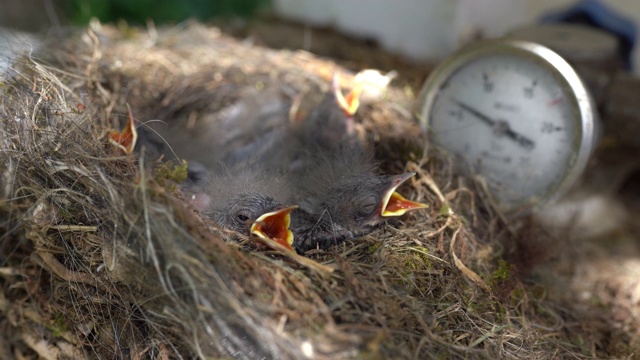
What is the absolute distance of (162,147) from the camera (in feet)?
4.61

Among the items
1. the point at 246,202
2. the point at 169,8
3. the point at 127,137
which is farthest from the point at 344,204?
the point at 169,8

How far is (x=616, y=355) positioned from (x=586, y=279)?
434 millimetres

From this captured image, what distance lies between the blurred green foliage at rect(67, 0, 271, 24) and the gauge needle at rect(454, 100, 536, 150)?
1.69 m

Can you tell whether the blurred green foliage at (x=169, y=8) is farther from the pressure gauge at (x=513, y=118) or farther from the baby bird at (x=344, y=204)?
the baby bird at (x=344, y=204)

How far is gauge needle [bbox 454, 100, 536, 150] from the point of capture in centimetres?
143

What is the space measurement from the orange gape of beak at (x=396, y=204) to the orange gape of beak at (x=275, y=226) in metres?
0.20

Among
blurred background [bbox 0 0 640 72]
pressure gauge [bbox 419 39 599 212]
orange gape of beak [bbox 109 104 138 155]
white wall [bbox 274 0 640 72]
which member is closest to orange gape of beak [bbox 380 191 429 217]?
pressure gauge [bbox 419 39 599 212]

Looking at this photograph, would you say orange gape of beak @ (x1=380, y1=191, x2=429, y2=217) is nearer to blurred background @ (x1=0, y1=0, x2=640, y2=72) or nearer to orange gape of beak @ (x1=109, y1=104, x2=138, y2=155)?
orange gape of beak @ (x1=109, y1=104, x2=138, y2=155)

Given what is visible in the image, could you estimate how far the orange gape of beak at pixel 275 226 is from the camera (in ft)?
3.39

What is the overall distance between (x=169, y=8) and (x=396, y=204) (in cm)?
212

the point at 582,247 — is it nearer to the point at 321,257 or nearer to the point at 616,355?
the point at 616,355

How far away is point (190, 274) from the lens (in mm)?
859

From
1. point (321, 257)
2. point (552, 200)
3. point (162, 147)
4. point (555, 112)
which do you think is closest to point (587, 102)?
point (555, 112)

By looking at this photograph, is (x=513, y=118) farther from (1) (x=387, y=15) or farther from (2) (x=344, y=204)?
(1) (x=387, y=15)
